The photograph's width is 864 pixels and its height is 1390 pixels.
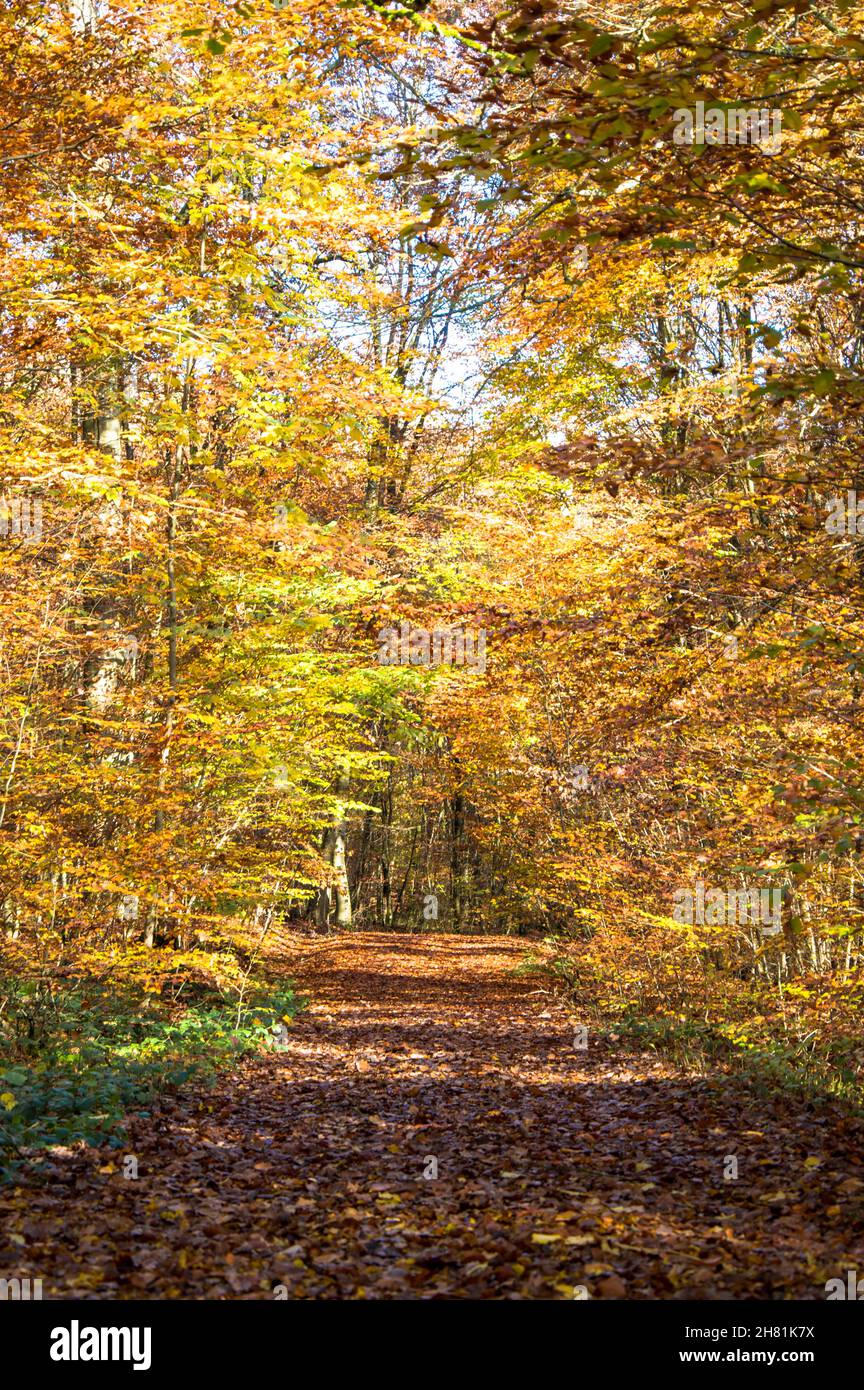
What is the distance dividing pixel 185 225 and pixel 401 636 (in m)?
7.74

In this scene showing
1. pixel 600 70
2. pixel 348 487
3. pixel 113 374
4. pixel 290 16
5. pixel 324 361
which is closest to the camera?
pixel 600 70

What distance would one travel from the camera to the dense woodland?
6.11 metres

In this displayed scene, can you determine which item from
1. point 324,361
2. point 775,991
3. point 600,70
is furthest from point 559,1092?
point 324,361

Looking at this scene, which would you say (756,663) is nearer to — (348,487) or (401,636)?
(401,636)

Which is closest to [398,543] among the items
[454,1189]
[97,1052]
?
[97,1052]

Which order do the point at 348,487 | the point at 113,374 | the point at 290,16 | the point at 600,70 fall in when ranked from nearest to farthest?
the point at 600,70 → the point at 290,16 → the point at 113,374 → the point at 348,487

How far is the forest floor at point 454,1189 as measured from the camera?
4.69 m

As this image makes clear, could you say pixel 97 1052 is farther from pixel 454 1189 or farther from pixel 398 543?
pixel 398 543

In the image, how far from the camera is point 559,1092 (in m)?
9.27

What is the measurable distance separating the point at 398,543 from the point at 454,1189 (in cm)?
1136

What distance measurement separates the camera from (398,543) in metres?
16.4

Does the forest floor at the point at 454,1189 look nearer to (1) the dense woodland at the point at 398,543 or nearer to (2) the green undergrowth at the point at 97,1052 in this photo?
(2) the green undergrowth at the point at 97,1052

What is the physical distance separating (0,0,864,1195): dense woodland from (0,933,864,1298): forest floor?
2.62ft

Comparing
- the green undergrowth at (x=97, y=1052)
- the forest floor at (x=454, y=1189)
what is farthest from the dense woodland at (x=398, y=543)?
the forest floor at (x=454, y=1189)
